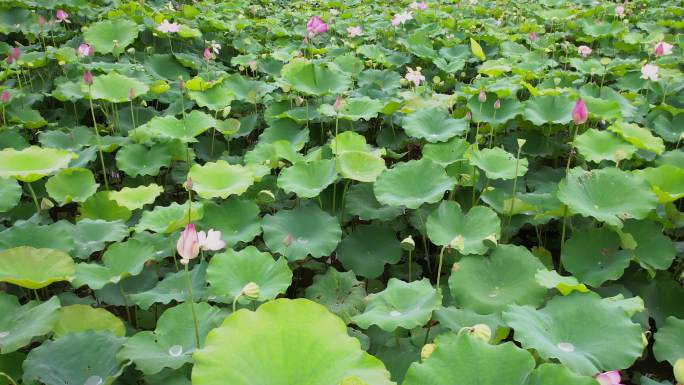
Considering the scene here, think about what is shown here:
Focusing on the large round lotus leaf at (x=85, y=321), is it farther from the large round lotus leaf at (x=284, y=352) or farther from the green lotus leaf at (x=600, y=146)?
the green lotus leaf at (x=600, y=146)

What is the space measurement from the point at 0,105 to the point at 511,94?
257cm

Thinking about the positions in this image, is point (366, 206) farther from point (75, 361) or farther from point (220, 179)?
point (75, 361)

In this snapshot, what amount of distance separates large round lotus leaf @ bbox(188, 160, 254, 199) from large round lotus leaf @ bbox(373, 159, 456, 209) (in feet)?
1.65

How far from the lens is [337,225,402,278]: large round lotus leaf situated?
1.88m

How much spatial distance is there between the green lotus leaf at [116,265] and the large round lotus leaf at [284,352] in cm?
67

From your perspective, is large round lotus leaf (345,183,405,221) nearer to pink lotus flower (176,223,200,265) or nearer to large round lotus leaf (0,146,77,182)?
pink lotus flower (176,223,200,265)

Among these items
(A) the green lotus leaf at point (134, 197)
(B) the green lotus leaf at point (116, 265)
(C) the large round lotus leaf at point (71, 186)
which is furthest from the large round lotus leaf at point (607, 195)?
(C) the large round lotus leaf at point (71, 186)

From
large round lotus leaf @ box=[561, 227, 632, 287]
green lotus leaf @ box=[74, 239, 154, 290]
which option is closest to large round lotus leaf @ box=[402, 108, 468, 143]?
large round lotus leaf @ box=[561, 227, 632, 287]

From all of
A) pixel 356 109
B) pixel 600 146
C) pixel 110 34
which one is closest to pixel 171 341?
pixel 356 109

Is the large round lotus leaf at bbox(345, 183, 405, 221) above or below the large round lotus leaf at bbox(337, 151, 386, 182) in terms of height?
below

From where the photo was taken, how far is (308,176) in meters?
2.10

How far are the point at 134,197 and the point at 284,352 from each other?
1.26 m

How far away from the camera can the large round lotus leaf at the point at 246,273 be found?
4.99ft

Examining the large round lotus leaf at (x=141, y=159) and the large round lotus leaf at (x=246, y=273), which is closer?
the large round lotus leaf at (x=246, y=273)
